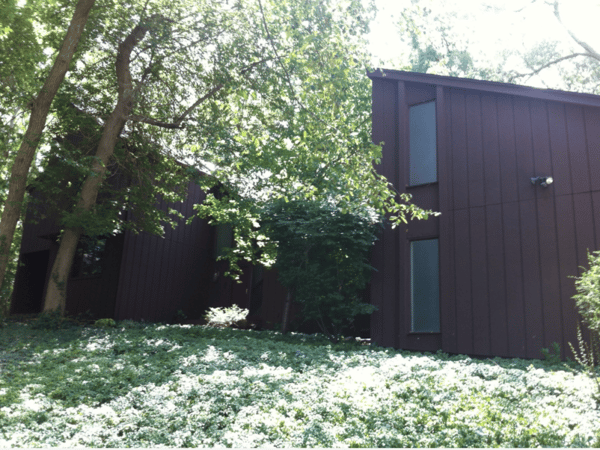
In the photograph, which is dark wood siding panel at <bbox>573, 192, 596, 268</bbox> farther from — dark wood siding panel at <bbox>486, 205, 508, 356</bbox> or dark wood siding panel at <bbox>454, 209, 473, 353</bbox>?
dark wood siding panel at <bbox>454, 209, 473, 353</bbox>

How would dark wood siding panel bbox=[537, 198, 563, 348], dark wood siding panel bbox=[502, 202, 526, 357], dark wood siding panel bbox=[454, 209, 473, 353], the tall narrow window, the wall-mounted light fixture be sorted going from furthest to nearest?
the tall narrow window, dark wood siding panel bbox=[454, 209, 473, 353], the wall-mounted light fixture, dark wood siding panel bbox=[502, 202, 526, 357], dark wood siding panel bbox=[537, 198, 563, 348]

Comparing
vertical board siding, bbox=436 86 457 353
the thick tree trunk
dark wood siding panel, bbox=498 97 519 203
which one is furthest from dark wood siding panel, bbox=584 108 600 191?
the thick tree trunk

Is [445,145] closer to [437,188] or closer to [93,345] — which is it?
[437,188]

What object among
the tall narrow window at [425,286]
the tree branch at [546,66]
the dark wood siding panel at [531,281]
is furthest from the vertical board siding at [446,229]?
the tree branch at [546,66]

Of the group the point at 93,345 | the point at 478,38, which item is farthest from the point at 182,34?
the point at 478,38

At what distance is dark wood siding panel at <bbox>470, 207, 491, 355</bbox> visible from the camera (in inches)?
336

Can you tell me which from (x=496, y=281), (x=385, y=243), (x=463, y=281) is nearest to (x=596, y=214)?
(x=496, y=281)

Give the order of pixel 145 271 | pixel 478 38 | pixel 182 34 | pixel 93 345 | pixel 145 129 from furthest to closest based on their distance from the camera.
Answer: pixel 478 38, pixel 145 271, pixel 145 129, pixel 182 34, pixel 93 345

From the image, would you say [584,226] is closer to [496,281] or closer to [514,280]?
[514,280]

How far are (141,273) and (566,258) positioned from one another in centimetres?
1163

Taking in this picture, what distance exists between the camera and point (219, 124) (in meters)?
12.6

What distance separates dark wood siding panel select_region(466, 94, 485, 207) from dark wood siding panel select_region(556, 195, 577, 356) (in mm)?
1372

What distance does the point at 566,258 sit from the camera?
7918 millimetres

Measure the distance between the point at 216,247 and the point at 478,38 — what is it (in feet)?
45.1
